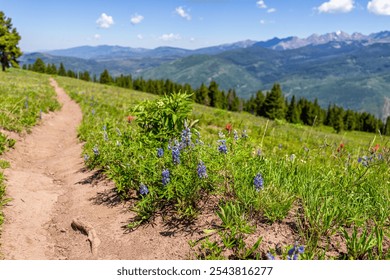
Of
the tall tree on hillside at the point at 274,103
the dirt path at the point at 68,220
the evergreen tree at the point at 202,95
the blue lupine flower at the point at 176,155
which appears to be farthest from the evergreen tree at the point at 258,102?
the blue lupine flower at the point at 176,155

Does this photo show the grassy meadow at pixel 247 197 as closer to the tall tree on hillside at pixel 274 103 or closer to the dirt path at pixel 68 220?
the dirt path at pixel 68 220

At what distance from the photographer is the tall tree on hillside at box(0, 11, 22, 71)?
51169mm

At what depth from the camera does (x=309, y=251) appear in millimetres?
3641

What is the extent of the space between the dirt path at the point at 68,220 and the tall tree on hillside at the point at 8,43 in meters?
52.5

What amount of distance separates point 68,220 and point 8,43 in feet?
187

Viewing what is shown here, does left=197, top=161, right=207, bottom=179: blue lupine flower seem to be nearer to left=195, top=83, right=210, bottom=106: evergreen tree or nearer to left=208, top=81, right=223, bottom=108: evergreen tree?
left=195, top=83, right=210, bottom=106: evergreen tree

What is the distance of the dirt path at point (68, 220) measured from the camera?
4383 mm

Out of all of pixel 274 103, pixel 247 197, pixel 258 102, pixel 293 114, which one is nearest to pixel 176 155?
pixel 247 197

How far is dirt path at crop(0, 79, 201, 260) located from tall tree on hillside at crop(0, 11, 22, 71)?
52.5 metres

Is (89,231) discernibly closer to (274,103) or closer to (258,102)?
(274,103)

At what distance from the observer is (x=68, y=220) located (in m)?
5.51

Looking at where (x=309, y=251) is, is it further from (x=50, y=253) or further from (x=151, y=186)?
(x=50, y=253)

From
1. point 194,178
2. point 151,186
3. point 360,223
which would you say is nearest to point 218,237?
point 194,178

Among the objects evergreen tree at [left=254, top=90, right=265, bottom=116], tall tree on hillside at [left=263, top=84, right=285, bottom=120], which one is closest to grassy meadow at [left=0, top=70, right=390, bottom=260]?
tall tree on hillside at [left=263, top=84, right=285, bottom=120]
